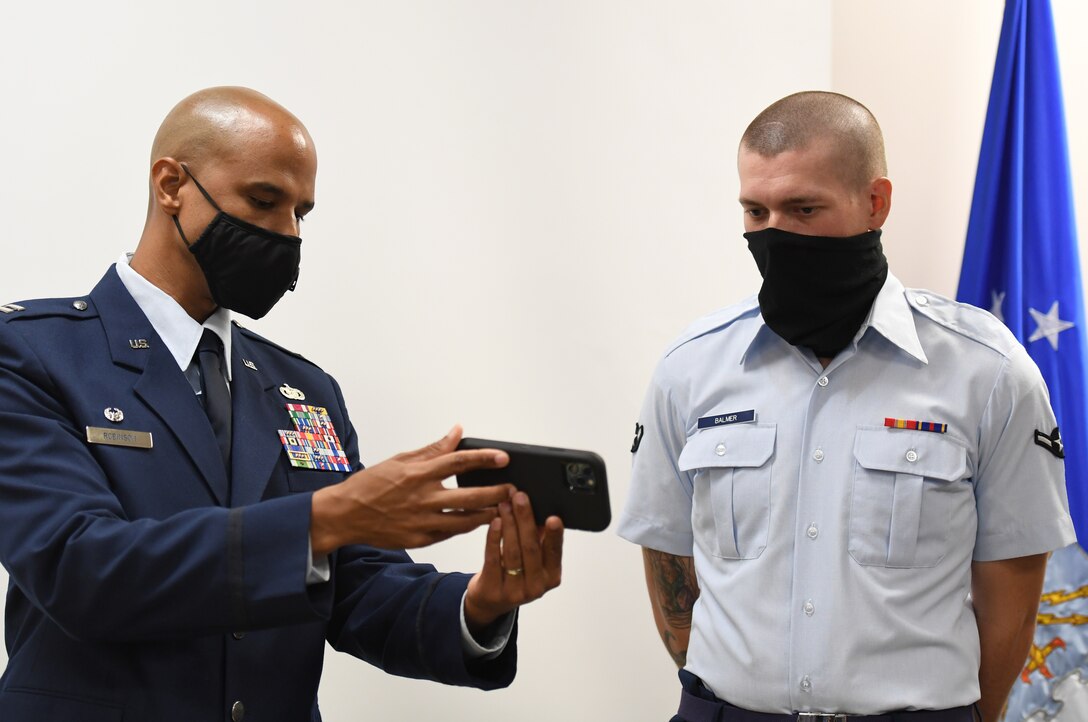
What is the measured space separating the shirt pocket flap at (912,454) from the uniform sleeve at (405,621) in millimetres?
675

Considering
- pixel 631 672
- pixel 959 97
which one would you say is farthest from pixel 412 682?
pixel 959 97

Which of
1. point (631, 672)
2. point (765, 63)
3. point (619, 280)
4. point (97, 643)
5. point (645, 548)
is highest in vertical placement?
point (765, 63)

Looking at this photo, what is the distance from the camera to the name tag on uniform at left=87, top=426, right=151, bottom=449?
5.21ft

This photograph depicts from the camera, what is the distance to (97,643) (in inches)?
60.7

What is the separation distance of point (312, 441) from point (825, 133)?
108 centimetres

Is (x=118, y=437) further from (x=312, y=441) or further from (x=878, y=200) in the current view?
(x=878, y=200)

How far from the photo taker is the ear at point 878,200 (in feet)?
6.56

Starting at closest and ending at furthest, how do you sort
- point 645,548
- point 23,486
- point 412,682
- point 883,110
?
1. point 23,486
2. point 645,548
3. point 412,682
4. point 883,110

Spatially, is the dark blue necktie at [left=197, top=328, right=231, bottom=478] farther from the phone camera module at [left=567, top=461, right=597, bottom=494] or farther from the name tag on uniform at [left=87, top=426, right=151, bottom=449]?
the phone camera module at [left=567, top=461, right=597, bottom=494]

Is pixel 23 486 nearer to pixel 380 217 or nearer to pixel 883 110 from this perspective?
pixel 380 217

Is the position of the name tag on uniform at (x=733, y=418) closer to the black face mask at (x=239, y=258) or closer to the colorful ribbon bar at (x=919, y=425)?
the colorful ribbon bar at (x=919, y=425)

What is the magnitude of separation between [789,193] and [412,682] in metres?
1.44

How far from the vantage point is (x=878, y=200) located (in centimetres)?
201

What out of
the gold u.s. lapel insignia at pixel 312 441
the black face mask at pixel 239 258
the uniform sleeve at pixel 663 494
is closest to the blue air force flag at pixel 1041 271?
the uniform sleeve at pixel 663 494
